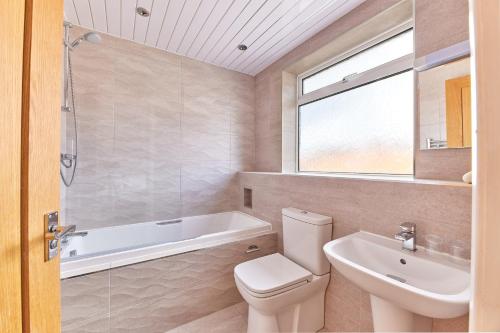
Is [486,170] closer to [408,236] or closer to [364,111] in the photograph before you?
[408,236]

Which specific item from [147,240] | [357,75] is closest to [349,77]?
[357,75]

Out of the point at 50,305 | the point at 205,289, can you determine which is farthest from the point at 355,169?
the point at 50,305

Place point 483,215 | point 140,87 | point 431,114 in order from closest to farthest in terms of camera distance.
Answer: point 483,215 < point 431,114 < point 140,87

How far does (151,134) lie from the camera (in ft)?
7.18

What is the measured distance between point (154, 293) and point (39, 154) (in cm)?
133

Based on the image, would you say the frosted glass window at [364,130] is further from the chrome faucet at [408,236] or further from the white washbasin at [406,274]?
the white washbasin at [406,274]

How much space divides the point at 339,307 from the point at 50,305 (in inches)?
63.8

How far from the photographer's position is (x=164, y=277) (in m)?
1.50

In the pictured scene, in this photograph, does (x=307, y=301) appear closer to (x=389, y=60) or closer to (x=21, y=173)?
(x=21, y=173)

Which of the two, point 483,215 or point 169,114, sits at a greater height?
point 169,114

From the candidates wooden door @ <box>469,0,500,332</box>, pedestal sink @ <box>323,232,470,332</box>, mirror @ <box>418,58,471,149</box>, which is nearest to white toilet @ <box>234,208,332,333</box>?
pedestal sink @ <box>323,232,470,332</box>

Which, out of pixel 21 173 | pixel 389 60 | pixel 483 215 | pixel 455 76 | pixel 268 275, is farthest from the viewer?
pixel 389 60

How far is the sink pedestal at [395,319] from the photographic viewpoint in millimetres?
964

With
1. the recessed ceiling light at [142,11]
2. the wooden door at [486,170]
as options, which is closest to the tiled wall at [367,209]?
the wooden door at [486,170]
